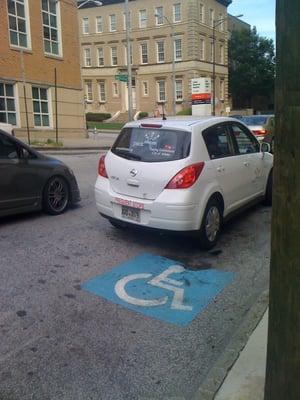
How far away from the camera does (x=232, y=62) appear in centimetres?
6762

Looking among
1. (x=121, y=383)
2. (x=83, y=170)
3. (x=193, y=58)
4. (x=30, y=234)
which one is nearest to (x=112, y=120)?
(x=193, y=58)

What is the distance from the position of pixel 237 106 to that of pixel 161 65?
16.9 meters

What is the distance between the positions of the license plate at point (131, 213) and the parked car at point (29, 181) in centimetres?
209

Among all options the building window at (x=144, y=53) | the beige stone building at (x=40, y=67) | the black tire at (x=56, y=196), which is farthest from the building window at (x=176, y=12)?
the black tire at (x=56, y=196)

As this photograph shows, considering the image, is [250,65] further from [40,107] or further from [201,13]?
[40,107]

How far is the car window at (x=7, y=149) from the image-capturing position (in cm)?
707

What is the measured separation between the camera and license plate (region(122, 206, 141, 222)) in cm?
579

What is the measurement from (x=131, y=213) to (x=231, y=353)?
2.79 m

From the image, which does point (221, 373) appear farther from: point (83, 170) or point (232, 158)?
point (83, 170)

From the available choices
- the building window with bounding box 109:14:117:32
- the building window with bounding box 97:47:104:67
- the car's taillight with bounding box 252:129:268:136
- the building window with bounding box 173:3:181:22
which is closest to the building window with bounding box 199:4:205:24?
the building window with bounding box 173:3:181:22

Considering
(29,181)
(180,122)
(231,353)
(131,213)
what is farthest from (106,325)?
(29,181)

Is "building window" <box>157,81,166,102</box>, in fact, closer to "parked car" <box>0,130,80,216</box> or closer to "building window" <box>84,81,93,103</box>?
"building window" <box>84,81,93,103</box>

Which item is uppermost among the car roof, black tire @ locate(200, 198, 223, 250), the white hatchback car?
the car roof

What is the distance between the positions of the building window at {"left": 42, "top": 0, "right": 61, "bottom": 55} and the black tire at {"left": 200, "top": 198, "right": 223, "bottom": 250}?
2394 cm
